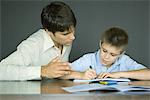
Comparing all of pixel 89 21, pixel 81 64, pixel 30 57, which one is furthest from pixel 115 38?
pixel 89 21

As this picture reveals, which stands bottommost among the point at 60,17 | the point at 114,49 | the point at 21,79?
the point at 21,79

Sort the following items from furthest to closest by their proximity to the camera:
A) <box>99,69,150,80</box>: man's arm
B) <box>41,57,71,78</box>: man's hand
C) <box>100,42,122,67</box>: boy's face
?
1. <box>100,42,122,67</box>: boy's face
2. <box>99,69,150,80</box>: man's arm
3. <box>41,57,71,78</box>: man's hand

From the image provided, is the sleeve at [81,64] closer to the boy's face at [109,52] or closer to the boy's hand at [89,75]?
the boy's face at [109,52]

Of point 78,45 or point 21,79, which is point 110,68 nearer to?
point 21,79

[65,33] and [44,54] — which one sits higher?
[65,33]

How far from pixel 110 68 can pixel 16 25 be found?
118 cm

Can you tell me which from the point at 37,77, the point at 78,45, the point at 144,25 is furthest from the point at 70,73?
the point at 144,25

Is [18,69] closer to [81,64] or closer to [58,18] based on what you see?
[58,18]

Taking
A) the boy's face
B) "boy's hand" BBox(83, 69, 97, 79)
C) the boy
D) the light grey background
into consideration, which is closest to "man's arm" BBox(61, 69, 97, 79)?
"boy's hand" BBox(83, 69, 97, 79)

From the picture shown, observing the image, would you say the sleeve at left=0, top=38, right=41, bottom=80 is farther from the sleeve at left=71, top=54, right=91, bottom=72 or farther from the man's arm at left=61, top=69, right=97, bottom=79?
the sleeve at left=71, top=54, right=91, bottom=72

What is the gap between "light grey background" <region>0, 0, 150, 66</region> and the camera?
2682 mm

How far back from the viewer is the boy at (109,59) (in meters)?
1.72

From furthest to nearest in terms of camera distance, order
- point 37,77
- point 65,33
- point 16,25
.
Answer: point 16,25
point 65,33
point 37,77

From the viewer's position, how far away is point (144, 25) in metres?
2.74
